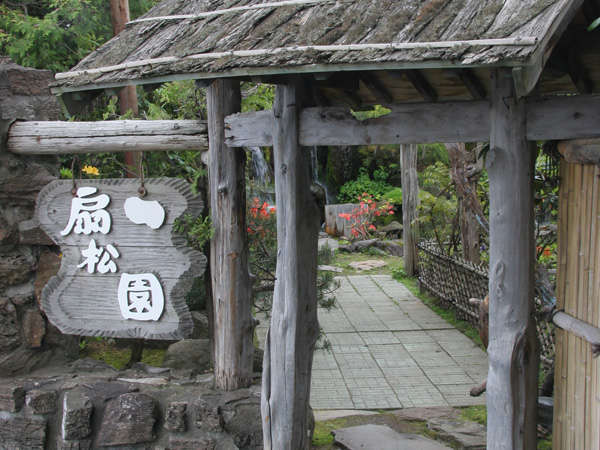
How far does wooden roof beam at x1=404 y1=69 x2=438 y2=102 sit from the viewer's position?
11.0 feet

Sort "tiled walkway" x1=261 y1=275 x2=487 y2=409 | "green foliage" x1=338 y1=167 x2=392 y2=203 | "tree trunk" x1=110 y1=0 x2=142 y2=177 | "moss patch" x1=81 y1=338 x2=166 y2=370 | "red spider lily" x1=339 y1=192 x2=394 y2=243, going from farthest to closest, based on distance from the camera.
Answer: "green foliage" x1=338 y1=167 x2=392 y2=203
"red spider lily" x1=339 y1=192 x2=394 y2=243
"tree trunk" x1=110 y1=0 x2=142 y2=177
"tiled walkway" x1=261 y1=275 x2=487 y2=409
"moss patch" x1=81 y1=338 x2=166 y2=370

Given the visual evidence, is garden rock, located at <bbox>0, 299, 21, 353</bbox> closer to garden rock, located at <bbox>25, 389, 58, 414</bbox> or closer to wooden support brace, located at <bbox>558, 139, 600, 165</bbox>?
garden rock, located at <bbox>25, 389, 58, 414</bbox>

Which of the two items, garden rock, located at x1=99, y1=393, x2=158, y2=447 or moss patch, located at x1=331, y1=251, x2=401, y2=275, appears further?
moss patch, located at x1=331, y1=251, x2=401, y2=275

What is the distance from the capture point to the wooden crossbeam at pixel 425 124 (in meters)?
2.97

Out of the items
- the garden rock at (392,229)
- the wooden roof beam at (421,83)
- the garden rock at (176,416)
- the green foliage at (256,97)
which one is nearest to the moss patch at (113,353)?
the garden rock at (176,416)

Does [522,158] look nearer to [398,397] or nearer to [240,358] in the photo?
[240,358]

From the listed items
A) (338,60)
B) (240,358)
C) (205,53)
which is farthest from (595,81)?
(240,358)

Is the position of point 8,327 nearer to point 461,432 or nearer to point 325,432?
point 325,432

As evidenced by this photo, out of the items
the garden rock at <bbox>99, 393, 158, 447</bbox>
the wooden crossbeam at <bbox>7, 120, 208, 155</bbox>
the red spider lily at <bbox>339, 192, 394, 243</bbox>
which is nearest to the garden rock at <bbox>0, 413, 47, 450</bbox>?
the garden rock at <bbox>99, 393, 158, 447</bbox>

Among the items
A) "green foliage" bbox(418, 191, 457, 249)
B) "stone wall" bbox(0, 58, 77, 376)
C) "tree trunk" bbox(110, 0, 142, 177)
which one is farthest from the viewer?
"green foliage" bbox(418, 191, 457, 249)

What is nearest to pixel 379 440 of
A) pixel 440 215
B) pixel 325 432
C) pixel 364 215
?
pixel 325 432

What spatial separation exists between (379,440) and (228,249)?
2083 millimetres

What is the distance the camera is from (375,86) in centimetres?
376

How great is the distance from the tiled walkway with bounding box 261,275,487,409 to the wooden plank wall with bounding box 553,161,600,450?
232cm
